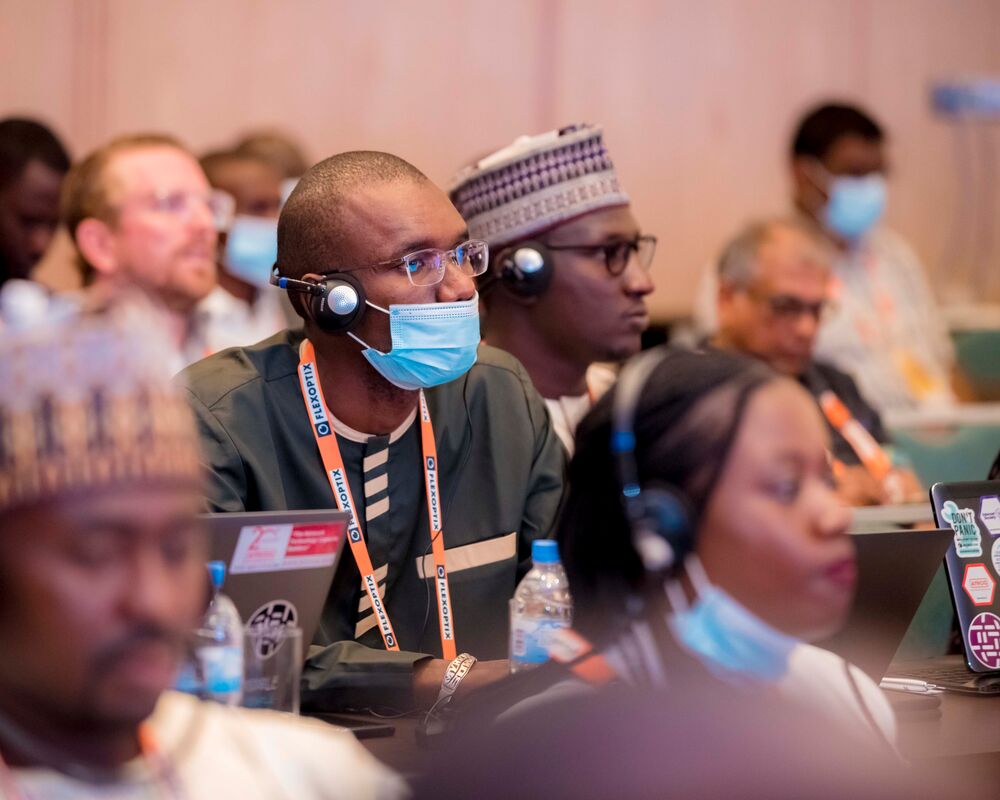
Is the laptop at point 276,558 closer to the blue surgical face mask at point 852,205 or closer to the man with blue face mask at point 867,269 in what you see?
the man with blue face mask at point 867,269

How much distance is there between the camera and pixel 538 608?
230 cm

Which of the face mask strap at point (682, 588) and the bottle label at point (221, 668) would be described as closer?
the face mask strap at point (682, 588)

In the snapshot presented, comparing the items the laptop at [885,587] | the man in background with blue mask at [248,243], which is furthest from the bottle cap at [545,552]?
the man in background with blue mask at [248,243]

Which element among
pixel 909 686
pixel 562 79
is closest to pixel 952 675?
pixel 909 686

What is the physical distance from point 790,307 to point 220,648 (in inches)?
107

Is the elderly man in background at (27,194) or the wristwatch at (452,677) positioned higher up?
the elderly man in background at (27,194)

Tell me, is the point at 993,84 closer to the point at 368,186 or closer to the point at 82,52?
the point at 82,52

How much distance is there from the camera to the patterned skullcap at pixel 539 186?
3309 millimetres

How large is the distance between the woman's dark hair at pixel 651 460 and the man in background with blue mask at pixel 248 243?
328 centimetres

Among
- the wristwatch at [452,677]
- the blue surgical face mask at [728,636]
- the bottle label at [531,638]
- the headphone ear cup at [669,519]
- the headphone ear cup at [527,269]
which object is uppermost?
the headphone ear cup at [527,269]

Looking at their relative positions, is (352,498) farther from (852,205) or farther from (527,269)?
(852,205)

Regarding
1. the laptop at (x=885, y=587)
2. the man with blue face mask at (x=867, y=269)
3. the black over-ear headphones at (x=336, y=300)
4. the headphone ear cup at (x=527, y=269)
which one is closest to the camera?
the laptop at (x=885, y=587)

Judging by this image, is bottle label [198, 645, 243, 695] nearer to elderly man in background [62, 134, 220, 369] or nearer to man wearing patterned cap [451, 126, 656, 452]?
man wearing patterned cap [451, 126, 656, 452]

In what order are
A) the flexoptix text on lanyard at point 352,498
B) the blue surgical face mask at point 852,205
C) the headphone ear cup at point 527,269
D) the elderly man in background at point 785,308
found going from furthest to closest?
the blue surgical face mask at point 852,205
the elderly man in background at point 785,308
the headphone ear cup at point 527,269
the flexoptix text on lanyard at point 352,498
